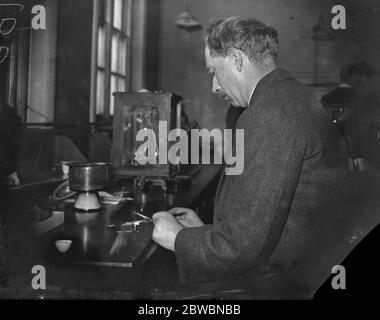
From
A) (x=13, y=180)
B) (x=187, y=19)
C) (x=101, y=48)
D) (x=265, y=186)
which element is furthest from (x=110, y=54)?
(x=265, y=186)

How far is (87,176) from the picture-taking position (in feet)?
4.55

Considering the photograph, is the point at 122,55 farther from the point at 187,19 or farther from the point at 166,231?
the point at 166,231

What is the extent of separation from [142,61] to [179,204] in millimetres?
2218

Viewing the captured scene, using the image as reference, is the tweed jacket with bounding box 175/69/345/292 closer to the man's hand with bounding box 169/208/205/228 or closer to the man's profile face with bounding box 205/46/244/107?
the man's profile face with bounding box 205/46/244/107

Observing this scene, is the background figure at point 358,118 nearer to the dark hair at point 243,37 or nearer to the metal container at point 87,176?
the dark hair at point 243,37

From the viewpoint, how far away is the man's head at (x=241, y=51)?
97cm

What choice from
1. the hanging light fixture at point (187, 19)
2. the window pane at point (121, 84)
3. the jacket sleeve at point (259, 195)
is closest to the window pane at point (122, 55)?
the window pane at point (121, 84)

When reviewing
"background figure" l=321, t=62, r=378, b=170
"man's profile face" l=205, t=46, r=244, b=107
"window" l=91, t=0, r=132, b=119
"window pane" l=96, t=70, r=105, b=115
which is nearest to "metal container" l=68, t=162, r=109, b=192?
"man's profile face" l=205, t=46, r=244, b=107

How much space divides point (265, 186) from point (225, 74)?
1.06ft

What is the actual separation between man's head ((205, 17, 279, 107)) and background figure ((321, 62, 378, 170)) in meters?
0.48

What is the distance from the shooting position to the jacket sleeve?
0.82 meters

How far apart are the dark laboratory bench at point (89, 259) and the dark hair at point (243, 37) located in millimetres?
537

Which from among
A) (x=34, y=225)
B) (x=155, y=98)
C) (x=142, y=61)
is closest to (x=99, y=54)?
(x=142, y=61)

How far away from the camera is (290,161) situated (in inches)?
33.1
